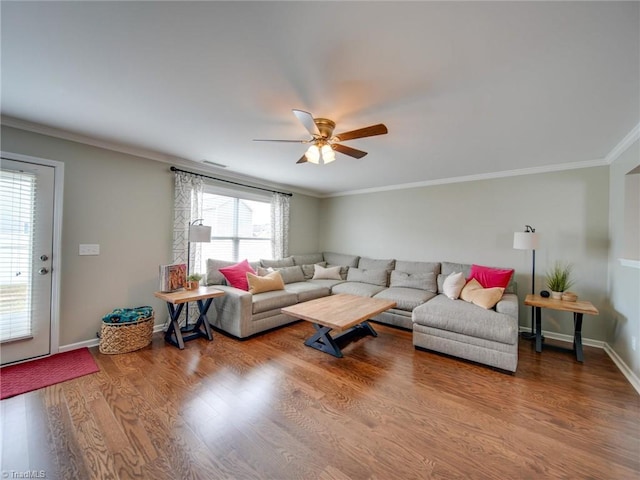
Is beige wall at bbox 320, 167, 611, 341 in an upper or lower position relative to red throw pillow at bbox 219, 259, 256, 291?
upper

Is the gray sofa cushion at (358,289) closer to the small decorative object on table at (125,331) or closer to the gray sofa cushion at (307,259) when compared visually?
the gray sofa cushion at (307,259)

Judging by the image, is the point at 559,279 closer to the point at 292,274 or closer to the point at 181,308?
the point at 292,274

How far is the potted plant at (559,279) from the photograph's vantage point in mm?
3125

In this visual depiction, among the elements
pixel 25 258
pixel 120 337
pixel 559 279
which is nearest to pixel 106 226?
pixel 25 258

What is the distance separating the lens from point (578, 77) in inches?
65.9

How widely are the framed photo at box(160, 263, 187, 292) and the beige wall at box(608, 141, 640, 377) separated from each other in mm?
4790

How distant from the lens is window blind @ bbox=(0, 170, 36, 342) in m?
2.45

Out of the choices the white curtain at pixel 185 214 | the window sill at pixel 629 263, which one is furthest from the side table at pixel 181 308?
the window sill at pixel 629 263

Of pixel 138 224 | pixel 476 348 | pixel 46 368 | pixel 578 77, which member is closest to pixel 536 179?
pixel 578 77

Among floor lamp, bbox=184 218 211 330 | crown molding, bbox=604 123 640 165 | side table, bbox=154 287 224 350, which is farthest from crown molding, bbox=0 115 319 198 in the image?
crown molding, bbox=604 123 640 165

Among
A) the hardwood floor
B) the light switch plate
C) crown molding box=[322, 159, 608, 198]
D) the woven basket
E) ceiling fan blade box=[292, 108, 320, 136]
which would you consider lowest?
the hardwood floor

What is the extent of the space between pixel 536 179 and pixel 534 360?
2447 millimetres

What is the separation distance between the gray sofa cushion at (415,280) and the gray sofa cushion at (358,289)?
28 cm

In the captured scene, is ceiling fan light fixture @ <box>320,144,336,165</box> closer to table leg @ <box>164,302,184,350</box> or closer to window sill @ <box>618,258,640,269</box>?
table leg @ <box>164,302,184,350</box>
